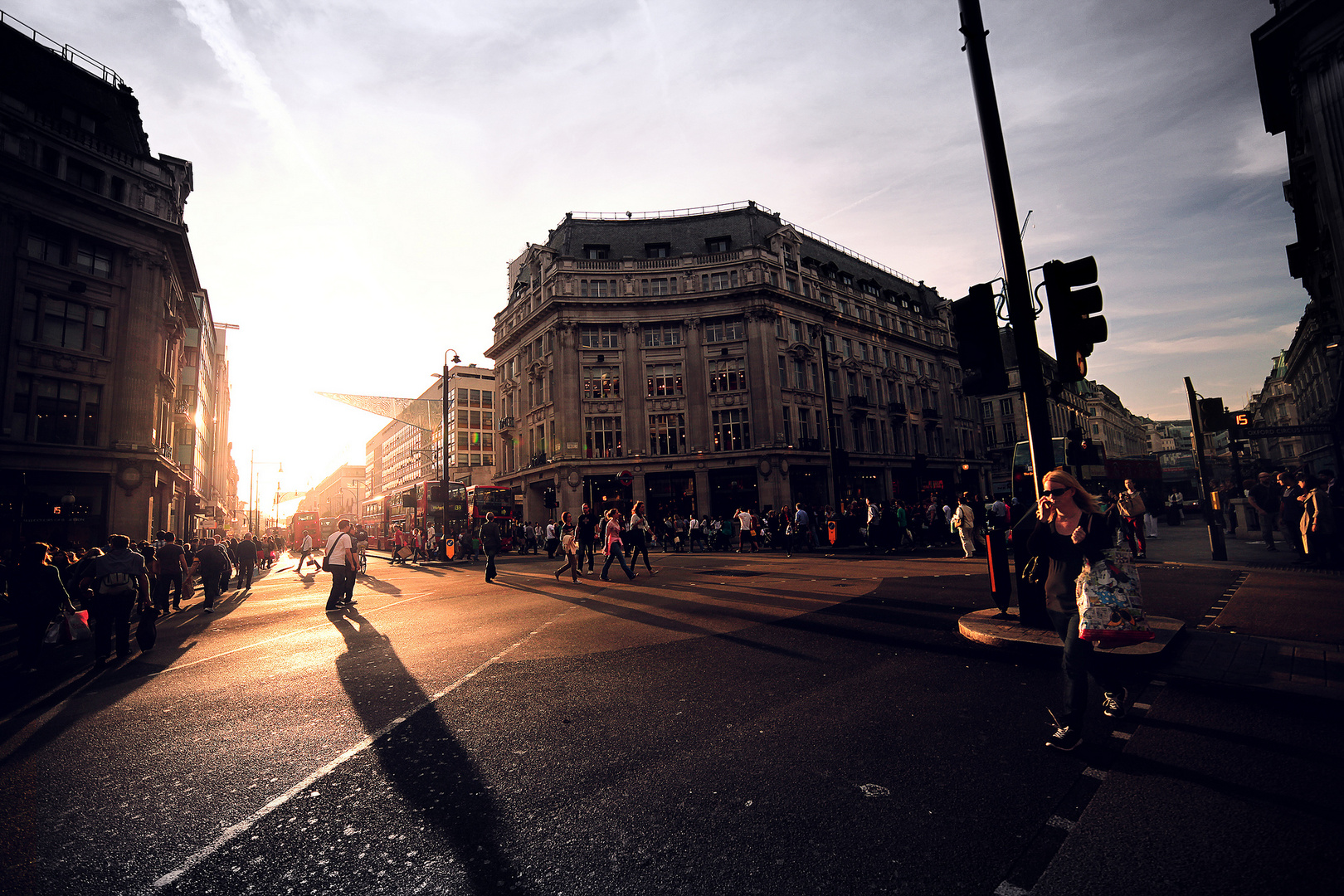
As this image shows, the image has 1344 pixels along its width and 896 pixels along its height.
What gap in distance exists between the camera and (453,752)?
407 cm

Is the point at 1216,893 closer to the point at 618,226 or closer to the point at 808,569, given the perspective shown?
the point at 808,569

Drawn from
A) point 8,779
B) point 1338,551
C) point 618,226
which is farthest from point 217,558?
point 618,226

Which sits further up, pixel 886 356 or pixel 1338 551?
pixel 886 356

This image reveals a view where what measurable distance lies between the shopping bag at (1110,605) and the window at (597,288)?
40005mm

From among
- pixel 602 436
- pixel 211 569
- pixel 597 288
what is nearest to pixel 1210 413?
pixel 211 569

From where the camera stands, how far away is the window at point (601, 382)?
135 feet

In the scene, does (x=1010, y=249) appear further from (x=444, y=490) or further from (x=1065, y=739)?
(x=444, y=490)

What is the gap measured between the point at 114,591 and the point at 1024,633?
11302mm

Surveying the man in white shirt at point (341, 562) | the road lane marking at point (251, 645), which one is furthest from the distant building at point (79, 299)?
the road lane marking at point (251, 645)

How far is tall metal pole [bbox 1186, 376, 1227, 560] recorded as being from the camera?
1361 cm

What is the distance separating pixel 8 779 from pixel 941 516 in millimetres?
26813

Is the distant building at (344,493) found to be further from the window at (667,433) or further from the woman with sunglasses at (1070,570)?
the woman with sunglasses at (1070,570)

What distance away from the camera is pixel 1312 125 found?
20031 mm

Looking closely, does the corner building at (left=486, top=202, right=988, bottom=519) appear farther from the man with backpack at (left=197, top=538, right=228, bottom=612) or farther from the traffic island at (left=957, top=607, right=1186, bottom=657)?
the traffic island at (left=957, top=607, right=1186, bottom=657)
